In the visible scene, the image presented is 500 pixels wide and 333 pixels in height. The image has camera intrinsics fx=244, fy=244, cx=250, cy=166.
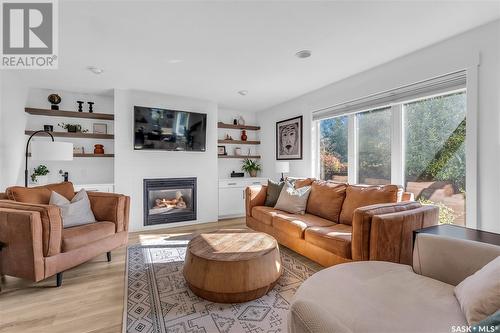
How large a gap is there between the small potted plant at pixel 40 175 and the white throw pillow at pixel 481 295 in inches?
192

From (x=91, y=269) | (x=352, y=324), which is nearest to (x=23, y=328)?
(x=91, y=269)

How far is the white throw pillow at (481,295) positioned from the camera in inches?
36.8

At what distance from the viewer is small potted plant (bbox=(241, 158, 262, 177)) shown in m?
5.36

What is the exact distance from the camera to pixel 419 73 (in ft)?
8.55

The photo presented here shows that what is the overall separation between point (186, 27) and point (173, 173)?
272 cm

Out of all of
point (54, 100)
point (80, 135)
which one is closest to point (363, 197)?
point (80, 135)

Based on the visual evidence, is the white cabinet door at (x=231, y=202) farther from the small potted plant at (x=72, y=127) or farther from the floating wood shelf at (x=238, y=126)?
the small potted plant at (x=72, y=127)

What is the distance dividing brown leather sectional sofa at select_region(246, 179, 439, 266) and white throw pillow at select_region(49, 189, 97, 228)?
203cm

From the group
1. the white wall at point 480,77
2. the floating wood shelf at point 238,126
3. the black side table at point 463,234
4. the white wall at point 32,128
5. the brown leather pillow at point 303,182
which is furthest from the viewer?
the floating wood shelf at point 238,126

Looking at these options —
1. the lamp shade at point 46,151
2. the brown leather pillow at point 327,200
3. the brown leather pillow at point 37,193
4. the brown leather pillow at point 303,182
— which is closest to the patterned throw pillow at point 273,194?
the brown leather pillow at point 303,182

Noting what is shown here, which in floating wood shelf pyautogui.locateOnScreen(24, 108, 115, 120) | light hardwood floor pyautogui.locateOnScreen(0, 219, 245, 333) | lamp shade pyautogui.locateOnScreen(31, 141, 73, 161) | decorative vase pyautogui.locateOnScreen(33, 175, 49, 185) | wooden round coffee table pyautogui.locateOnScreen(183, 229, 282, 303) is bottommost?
light hardwood floor pyautogui.locateOnScreen(0, 219, 245, 333)

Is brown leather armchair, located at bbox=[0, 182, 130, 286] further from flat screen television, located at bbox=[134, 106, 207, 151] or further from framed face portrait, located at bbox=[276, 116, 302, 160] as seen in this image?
framed face portrait, located at bbox=[276, 116, 302, 160]

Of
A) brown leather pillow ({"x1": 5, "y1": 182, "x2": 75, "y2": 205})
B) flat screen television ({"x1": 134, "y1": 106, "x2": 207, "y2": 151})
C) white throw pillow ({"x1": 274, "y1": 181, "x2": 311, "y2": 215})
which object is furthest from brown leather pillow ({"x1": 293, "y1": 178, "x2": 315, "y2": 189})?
brown leather pillow ({"x1": 5, "y1": 182, "x2": 75, "y2": 205})

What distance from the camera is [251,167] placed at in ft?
17.6
